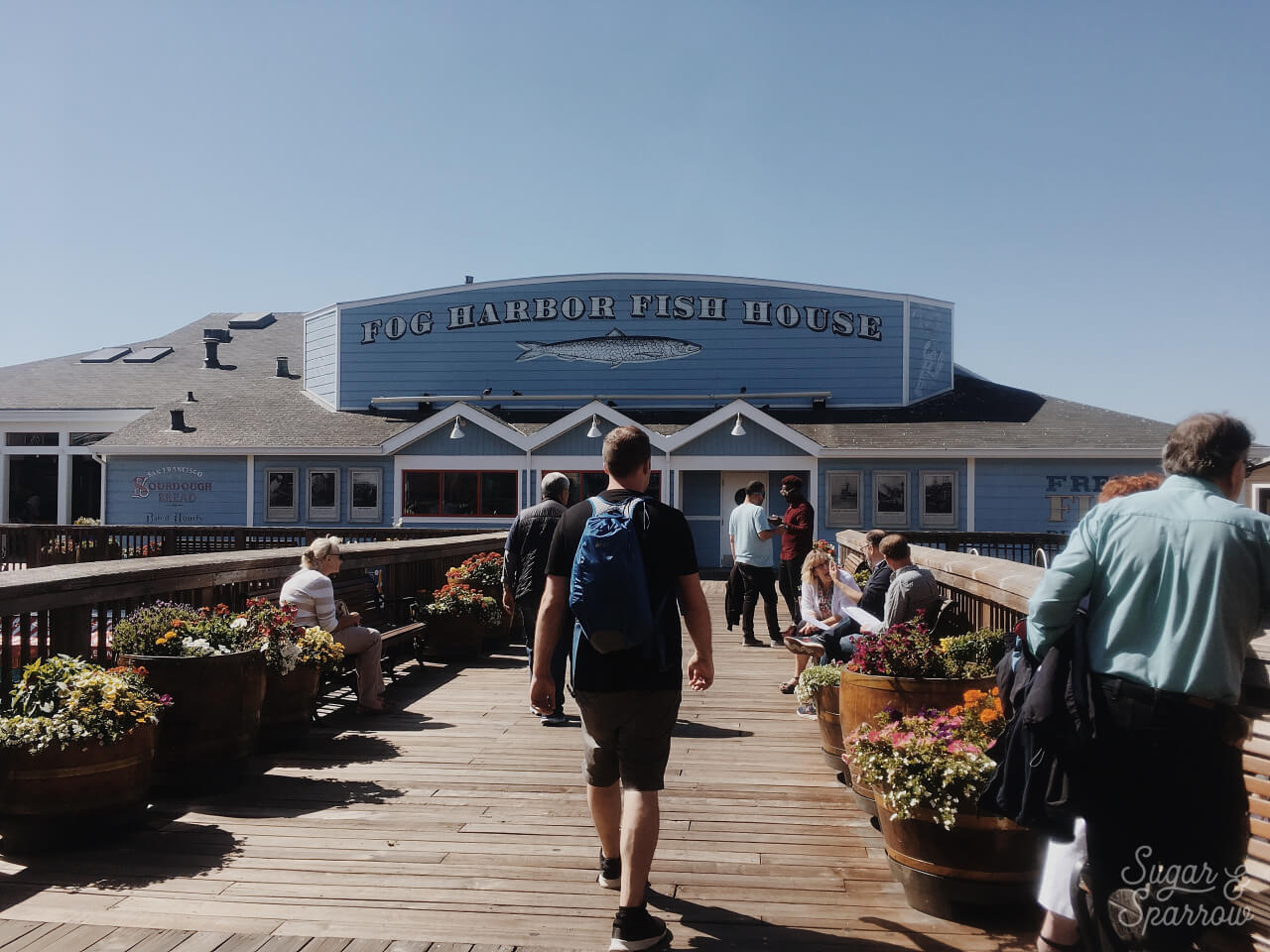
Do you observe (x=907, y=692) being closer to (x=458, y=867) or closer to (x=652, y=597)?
(x=652, y=597)

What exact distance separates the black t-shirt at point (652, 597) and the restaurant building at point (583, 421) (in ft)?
53.7

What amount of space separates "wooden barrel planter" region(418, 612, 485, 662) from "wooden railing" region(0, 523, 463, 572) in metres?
6.10

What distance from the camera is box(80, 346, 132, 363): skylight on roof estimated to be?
102 ft

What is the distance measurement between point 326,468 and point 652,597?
19.6m

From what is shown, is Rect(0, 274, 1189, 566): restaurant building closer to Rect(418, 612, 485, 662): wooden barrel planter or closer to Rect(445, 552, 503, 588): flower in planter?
Rect(445, 552, 503, 588): flower in planter

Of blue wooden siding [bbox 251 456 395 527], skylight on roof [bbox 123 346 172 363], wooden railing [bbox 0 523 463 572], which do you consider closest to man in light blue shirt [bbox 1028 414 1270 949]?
wooden railing [bbox 0 523 463 572]

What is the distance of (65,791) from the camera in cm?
418

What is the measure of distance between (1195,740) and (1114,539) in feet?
1.77

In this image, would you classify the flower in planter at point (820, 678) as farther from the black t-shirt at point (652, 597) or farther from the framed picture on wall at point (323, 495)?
the framed picture on wall at point (323, 495)

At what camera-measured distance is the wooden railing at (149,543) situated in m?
15.5

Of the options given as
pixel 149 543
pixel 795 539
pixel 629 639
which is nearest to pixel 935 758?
pixel 629 639

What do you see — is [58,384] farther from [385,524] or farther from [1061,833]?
[1061,833]

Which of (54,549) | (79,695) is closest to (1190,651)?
(79,695)

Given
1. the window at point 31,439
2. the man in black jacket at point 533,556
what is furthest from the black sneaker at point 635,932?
the window at point 31,439
